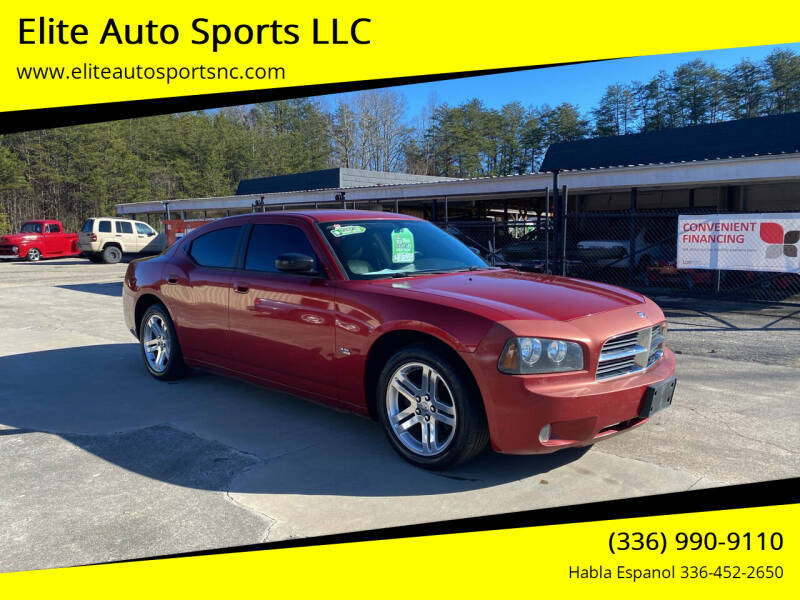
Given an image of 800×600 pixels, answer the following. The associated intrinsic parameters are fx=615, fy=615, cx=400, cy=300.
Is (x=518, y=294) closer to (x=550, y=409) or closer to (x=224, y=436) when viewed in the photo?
(x=550, y=409)

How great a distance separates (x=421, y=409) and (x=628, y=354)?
127 cm

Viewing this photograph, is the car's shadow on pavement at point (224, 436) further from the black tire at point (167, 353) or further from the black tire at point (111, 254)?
the black tire at point (111, 254)

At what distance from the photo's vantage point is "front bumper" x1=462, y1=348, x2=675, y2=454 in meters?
3.29

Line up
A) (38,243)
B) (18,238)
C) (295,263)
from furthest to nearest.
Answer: (38,243), (18,238), (295,263)

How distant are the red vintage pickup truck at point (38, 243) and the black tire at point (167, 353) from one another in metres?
26.9

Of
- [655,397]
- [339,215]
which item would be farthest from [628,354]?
[339,215]

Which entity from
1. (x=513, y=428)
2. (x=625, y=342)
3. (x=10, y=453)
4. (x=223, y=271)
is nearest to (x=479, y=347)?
(x=513, y=428)

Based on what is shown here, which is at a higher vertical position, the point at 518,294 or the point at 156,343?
the point at 518,294

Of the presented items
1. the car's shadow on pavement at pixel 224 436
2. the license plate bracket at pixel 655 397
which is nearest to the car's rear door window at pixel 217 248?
the car's shadow on pavement at pixel 224 436

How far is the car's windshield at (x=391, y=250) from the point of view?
4.48 metres

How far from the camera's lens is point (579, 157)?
2622 cm

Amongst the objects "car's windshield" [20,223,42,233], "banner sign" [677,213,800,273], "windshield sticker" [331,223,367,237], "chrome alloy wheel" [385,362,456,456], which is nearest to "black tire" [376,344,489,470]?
"chrome alloy wheel" [385,362,456,456]

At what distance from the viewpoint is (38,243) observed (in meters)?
28.7

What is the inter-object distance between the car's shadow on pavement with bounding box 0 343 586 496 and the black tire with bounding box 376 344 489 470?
0.34 feet
